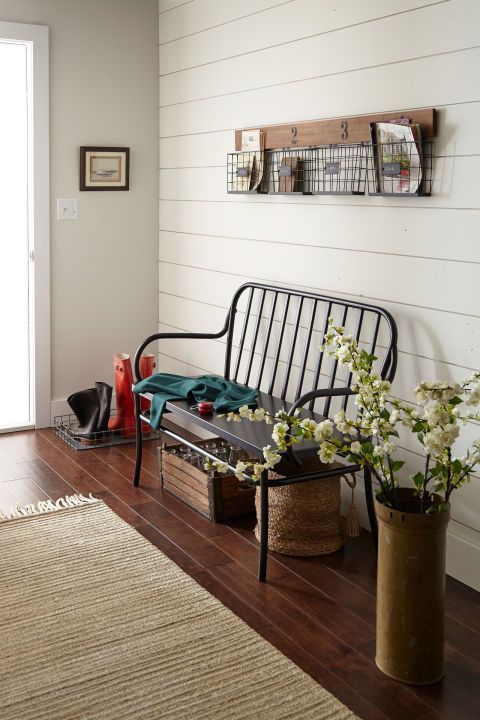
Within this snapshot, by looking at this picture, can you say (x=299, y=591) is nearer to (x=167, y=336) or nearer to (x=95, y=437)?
(x=167, y=336)

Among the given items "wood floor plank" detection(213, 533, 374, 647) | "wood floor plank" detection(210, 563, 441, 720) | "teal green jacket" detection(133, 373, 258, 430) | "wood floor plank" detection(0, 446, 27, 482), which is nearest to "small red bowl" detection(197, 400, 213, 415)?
"teal green jacket" detection(133, 373, 258, 430)

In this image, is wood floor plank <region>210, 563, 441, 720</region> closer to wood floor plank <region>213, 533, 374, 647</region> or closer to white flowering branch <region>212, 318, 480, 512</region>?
wood floor plank <region>213, 533, 374, 647</region>

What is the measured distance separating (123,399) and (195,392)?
120cm

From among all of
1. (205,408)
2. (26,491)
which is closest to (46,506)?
(26,491)

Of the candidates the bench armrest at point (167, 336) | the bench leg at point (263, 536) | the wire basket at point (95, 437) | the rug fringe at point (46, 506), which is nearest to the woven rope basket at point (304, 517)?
the bench leg at point (263, 536)

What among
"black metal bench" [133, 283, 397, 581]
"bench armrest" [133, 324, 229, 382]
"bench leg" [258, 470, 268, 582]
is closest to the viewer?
"bench leg" [258, 470, 268, 582]

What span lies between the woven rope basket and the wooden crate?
29cm

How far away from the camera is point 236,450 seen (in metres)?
3.95

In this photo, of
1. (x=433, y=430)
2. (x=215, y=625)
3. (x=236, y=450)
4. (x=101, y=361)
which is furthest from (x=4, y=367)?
(x=433, y=430)

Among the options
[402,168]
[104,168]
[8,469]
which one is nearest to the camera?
[402,168]

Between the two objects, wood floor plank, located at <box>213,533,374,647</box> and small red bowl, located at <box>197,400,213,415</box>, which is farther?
small red bowl, located at <box>197,400,213,415</box>

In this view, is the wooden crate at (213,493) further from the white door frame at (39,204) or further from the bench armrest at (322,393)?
the white door frame at (39,204)

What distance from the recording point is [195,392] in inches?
148

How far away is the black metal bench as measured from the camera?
324 centimetres
